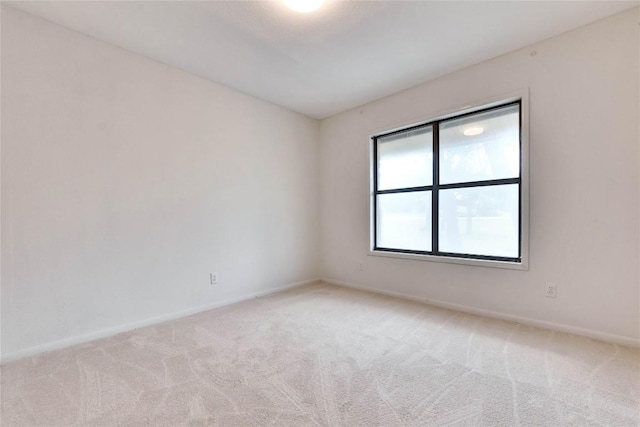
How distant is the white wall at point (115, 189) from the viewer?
83.8 inches

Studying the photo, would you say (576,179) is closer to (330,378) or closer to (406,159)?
(406,159)

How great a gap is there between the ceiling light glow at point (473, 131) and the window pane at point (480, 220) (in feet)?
2.02

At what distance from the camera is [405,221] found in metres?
3.72

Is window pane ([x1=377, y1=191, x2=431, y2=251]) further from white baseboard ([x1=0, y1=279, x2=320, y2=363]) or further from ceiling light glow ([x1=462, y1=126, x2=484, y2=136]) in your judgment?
white baseboard ([x1=0, y1=279, x2=320, y2=363])

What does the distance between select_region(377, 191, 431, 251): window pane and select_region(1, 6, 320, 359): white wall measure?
1.65 metres

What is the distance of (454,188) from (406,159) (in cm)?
77

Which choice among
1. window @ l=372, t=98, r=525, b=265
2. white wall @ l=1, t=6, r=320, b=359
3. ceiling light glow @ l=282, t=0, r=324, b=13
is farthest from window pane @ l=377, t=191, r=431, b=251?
ceiling light glow @ l=282, t=0, r=324, b=13

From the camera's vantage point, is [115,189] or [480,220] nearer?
[115,189]

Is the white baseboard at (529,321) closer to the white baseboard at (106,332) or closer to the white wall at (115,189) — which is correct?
the white wall at (115,189)

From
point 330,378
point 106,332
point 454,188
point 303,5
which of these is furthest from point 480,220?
point 106,332

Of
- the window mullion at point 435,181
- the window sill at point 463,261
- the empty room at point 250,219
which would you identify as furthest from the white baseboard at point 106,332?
the window mullion at point 435,181

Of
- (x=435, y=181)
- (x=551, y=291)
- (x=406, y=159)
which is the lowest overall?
(x=551, y=291)

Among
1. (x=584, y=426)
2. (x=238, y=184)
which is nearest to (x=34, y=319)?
(x=238, y=184)

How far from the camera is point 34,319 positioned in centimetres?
216
